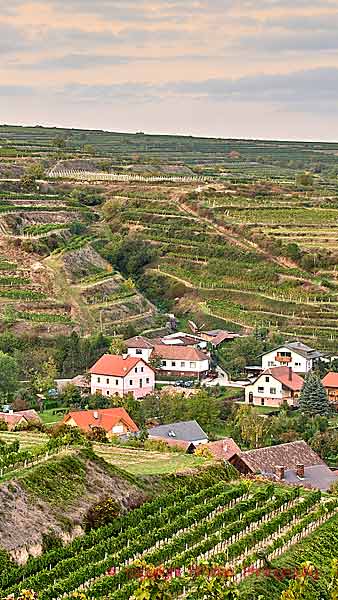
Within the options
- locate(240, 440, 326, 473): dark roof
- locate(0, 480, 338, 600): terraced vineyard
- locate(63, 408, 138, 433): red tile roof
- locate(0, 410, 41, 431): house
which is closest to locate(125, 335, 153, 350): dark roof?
locate(0, 410, 41, 431): house

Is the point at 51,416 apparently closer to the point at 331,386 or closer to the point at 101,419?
the point at 101,419

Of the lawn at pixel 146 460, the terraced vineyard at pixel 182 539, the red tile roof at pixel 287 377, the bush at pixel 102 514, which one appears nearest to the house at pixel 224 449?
the lawn at pixel 146 460

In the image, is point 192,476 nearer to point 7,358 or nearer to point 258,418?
point 258,418

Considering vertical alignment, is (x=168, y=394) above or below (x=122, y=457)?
below

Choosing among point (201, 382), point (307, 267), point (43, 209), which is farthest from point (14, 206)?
point (201, 382)

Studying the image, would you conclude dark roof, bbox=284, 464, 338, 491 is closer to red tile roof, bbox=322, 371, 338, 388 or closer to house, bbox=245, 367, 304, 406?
house, bbox=245, 367, 304, 406

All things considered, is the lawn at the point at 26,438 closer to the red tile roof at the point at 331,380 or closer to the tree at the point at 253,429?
the tree at the point at 253,429

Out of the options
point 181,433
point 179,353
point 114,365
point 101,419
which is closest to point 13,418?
point 101,419
